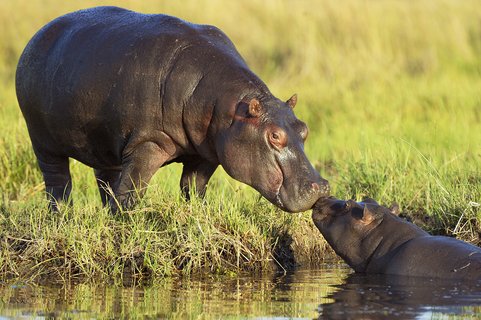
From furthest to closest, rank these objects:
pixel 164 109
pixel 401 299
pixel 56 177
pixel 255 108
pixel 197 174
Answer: pixel 56 177, pixel 197 174, pixel 164 109, pixel 255 108, pixel 401 299

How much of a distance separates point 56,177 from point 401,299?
2.91 meters

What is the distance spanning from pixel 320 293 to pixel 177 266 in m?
0.97

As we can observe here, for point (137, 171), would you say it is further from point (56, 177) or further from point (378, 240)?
point (378, 240)

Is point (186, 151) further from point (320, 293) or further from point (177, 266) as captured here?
point (320, 293)

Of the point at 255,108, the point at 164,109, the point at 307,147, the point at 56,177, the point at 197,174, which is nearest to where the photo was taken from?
the point at 255,108

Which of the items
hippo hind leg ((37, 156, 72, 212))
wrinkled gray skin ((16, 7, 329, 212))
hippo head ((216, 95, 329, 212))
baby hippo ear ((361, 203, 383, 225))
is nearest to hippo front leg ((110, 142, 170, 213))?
wrinkled gray skin ((16, 7, 329, 212))

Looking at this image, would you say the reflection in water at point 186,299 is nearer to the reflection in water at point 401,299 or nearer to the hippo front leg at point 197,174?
the reflection in water at point 401,299

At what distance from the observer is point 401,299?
5598mm

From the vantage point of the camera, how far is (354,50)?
1444 centimetres

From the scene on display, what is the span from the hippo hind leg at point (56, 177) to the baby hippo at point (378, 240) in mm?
1820

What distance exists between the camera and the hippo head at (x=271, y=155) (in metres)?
6.36

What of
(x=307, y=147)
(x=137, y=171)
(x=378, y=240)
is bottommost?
(x=378, y=240)

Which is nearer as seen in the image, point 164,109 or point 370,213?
point 164,109

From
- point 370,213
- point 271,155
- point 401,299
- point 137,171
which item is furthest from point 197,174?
point 401,299
